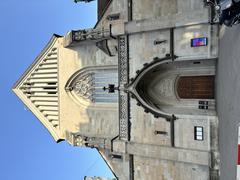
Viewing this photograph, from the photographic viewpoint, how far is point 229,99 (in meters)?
15.4

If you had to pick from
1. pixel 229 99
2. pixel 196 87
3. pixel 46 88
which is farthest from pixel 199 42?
pixel 46 88

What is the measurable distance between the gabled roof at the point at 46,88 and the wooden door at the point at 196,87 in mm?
10030

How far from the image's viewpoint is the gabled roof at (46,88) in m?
26.0

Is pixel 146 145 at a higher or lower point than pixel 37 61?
lower

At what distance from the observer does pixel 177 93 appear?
22.6 m

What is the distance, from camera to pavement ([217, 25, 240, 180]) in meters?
13.9

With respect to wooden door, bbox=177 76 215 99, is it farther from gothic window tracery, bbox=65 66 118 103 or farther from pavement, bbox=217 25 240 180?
gothic window tracery, bbox=65 66 118 103

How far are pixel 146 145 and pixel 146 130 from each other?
955 millimetres

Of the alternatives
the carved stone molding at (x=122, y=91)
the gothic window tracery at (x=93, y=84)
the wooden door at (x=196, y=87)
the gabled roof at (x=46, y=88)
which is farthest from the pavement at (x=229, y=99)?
the gabled roof at (x=46, y=88)

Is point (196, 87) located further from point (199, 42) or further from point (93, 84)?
point (93, 84)

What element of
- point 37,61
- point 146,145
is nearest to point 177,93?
point 146,145

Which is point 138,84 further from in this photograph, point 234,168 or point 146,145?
point 234,168

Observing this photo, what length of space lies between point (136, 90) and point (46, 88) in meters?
8.63

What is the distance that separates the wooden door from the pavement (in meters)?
3.52
